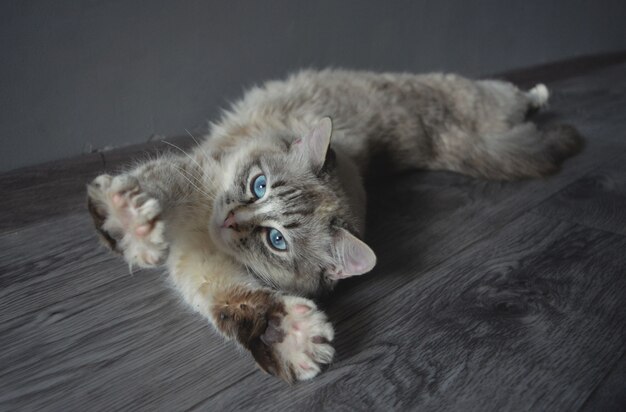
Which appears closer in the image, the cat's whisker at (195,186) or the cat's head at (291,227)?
the cat's head at (291,227)

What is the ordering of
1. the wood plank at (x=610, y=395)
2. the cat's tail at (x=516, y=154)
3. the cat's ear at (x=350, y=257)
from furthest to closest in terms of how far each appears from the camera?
the cat's tail at (x=516, y=154) → the cat's ear at (x=350, y=257) → the wood plank at (x=610, y=395)

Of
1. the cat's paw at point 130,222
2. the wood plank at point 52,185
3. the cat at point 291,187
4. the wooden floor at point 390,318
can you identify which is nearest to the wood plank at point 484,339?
the wooden floor at point 390,318

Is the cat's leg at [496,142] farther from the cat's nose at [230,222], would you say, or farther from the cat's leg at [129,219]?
the cat's leg at [129,219]

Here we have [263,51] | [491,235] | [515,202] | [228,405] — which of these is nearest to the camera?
[228,405]

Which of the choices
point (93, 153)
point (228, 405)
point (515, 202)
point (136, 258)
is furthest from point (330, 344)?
point (93, 153)

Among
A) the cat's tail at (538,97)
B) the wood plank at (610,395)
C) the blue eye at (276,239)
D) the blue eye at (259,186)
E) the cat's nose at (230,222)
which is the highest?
the cat's tail at (538,97)

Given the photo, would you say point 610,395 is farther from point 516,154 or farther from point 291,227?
point 516,154

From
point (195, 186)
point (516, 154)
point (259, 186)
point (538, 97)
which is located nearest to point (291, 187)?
point (259, 186)

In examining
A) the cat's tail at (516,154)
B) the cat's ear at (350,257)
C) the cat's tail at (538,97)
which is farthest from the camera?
the cat's tail at (538,97)

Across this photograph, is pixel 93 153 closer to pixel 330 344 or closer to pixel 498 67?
pixel 330 344
